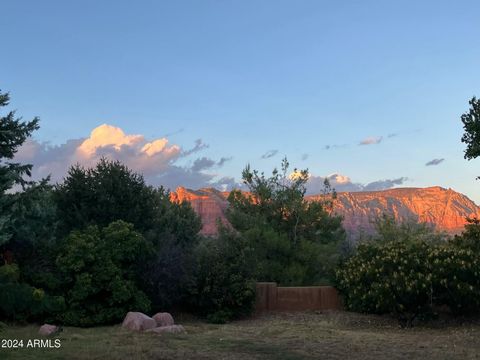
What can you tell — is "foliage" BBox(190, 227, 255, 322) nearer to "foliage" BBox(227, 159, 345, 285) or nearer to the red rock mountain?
"foliage" BBox(227, 159, 345, 285)

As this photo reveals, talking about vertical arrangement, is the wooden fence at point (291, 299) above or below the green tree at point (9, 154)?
below

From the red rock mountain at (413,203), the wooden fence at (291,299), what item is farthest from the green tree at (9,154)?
the red rock mountain at (413,203)

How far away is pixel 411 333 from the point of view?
15.4 meters

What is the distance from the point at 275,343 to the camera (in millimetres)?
12477

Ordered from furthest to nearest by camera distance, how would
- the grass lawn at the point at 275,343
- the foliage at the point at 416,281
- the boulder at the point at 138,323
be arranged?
the foliage at the point at 416,281 < the boulder at the point at 138,323 < the grass lawn at the point at 275,343

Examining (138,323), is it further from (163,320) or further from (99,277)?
(99,277)

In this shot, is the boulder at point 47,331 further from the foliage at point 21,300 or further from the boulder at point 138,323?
the foliage at point 21,300

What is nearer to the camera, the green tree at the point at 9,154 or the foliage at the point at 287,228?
the green tree at the point at 9,154

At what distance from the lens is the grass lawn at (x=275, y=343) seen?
10477 mm

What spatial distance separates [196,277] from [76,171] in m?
6.05

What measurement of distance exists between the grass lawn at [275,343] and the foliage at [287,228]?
311 inches

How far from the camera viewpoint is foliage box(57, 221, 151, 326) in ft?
56.1

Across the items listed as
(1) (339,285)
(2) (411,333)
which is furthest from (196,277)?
(2) (411,333)

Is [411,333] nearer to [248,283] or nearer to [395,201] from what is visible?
[248,283]
